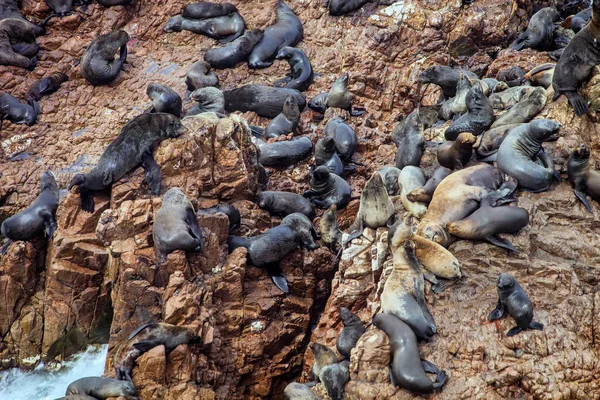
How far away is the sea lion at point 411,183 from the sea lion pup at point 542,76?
2.95 m

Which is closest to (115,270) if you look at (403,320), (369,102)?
(403,320)

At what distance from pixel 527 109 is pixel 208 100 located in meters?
6.06

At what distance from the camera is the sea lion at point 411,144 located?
38.0ft

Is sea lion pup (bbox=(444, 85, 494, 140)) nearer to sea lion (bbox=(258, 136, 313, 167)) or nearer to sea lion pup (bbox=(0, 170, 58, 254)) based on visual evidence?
sea lion (bbox=(258, 136, 313, 167))

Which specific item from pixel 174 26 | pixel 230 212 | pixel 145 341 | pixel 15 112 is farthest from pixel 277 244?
pixel 174 26

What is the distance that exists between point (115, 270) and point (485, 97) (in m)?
6.27

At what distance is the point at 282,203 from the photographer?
A: 12.2 metres

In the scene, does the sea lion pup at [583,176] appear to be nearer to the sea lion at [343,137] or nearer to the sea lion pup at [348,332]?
the sea lion pup at [348,332]

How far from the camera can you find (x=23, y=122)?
14.3 metres

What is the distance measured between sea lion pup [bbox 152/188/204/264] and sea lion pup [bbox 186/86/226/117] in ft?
13.7

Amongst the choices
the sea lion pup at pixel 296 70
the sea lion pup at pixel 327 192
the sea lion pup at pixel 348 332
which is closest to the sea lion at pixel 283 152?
the sea lion pup at pixel 327 192

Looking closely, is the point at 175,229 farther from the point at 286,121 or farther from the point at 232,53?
the point at 232,53

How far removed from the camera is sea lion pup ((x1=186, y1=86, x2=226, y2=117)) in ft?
46.3

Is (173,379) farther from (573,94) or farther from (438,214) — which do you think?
(573,94)
